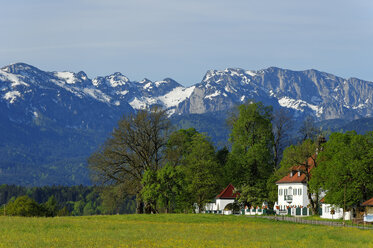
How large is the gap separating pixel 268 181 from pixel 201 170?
16968mm

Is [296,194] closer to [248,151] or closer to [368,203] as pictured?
[248,151]

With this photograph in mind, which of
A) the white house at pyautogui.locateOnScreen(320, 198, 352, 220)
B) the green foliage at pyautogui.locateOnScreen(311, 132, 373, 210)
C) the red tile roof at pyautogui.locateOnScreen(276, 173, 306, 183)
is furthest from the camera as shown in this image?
the red tile roof at pyautogui.locateOnScreen(276, 173, 306, 183)

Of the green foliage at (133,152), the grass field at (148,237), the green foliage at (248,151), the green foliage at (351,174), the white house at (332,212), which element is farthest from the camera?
the green foliage at (248,151)

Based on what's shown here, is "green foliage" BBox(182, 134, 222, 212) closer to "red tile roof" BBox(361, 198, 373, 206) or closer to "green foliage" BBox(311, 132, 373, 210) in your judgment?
"green foliage" BBox(311, 132, 373, 210)

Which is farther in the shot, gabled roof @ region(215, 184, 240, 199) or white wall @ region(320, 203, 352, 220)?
gabled roof @ region(215, 184, 240, 199)

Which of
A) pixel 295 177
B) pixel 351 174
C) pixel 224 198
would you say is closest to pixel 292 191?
pixel 295 177

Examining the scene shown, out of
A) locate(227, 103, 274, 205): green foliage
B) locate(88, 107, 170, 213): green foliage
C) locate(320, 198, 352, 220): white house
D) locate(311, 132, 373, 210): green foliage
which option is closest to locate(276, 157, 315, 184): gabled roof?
locate(227, 103, 274, 205): green foliage

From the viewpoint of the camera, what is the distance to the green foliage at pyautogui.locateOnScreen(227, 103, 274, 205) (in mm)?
126625

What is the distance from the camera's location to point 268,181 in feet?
420

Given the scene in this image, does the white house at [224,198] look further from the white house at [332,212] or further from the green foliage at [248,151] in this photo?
the white house at [332,212]

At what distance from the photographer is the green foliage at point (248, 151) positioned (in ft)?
415

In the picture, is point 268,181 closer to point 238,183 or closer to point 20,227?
point 238,183

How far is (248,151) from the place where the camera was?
12494cm

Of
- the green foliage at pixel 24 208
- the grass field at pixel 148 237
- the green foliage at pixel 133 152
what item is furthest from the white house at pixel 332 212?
the green foliage at pixel 24 208
